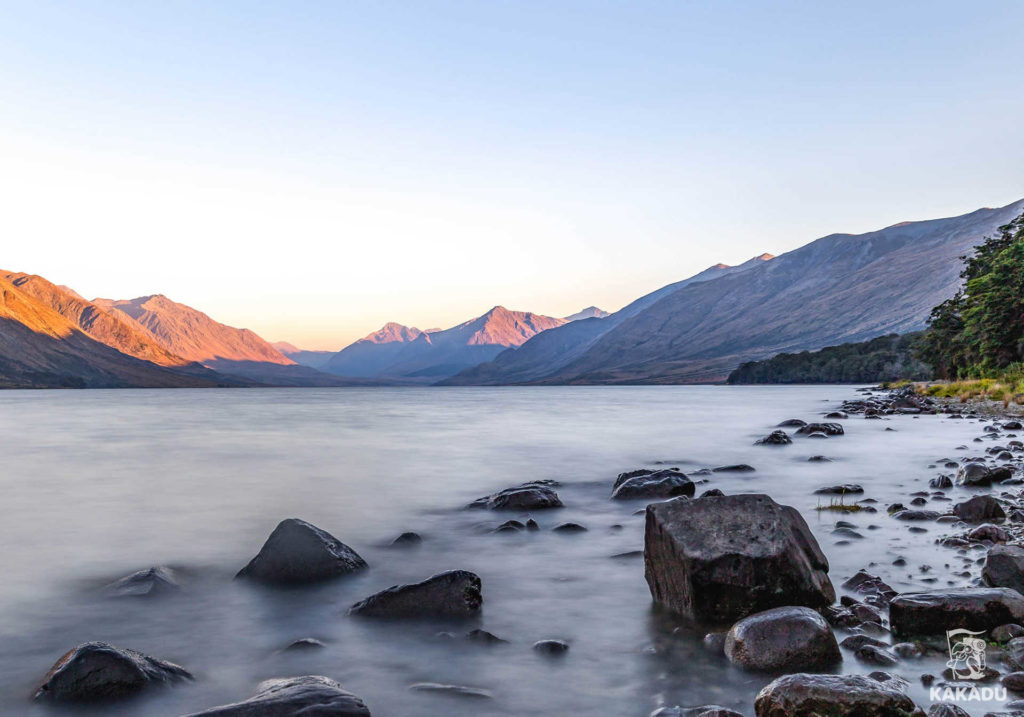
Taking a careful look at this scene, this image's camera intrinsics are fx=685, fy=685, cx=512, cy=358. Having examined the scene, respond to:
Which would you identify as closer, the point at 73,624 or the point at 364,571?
the point at 73,624

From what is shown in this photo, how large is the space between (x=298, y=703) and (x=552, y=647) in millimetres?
3466

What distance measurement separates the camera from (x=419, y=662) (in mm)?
7961

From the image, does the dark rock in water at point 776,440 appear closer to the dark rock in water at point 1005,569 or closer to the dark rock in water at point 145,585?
the dark rock in water at point 1005,569

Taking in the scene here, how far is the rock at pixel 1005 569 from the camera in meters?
8.52

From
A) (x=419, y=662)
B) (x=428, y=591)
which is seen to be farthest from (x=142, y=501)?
(x=419, y=662)

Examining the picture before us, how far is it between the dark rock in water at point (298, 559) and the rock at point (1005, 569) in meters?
9.53

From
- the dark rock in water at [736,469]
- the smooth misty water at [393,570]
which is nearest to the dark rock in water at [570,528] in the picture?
the smooth misty water at [393,570]

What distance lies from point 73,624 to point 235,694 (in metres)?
4.25

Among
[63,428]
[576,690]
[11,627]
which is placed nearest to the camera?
[576,690]

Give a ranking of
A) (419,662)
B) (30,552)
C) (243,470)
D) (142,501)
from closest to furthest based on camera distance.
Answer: (419,662), (30,552), (142,501), (243,470)

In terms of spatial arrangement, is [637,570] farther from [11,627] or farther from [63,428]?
[63,428]

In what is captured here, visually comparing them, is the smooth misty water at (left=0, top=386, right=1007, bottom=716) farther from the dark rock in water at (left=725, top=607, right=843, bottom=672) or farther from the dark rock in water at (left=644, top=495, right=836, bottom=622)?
the dark rock in water at (left=644, top=495, right=836, bottom=622)

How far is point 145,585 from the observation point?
11.4 m

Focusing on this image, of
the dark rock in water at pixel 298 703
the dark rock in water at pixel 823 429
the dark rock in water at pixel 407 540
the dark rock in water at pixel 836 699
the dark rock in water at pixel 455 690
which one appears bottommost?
the dark rock in water at pixel 407 540
